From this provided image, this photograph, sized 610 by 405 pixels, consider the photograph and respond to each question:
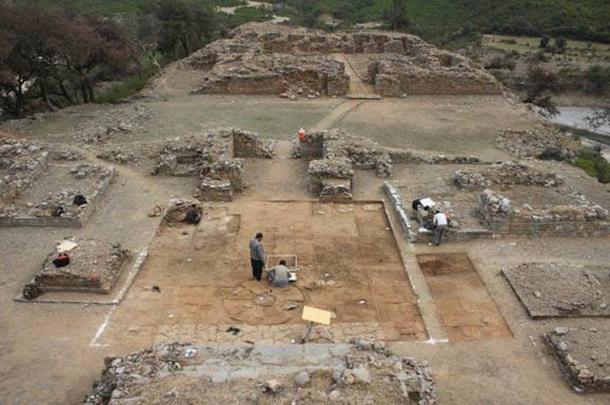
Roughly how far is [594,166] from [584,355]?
12528 millimetres

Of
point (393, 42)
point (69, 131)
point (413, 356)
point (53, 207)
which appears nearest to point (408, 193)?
point (413, 356)

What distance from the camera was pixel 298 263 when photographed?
13047 mm

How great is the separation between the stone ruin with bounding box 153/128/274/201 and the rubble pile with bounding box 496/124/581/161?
29.9 ft

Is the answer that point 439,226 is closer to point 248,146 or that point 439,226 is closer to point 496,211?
point 496,211

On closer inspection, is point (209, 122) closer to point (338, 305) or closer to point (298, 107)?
point (298, 107)

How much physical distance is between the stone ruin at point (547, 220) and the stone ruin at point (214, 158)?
7.29m

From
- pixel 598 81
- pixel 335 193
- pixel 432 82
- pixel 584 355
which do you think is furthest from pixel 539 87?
pixel 584 355

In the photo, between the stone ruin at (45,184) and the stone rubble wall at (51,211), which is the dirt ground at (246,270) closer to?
the stone rubble wall at (51,211)

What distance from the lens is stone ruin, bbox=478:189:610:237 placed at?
45.5 ft

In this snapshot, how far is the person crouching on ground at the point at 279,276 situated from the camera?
39.6ft

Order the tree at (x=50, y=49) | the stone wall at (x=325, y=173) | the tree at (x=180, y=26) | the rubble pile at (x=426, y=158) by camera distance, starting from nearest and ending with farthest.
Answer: the stone wall at (x=325, y=173)
the rubble pile at (x=426, y=158)
the tree at (x=50, y=49)
the tree at (x=180, y=26)

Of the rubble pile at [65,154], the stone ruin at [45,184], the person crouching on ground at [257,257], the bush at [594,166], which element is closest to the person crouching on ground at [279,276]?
the person crouching on ground at [257,257]

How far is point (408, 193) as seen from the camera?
1616 cm

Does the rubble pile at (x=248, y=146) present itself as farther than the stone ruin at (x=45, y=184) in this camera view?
Yes
